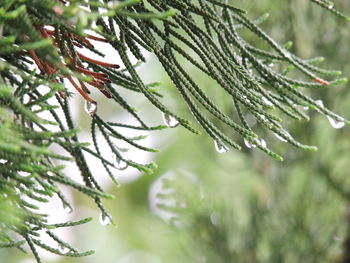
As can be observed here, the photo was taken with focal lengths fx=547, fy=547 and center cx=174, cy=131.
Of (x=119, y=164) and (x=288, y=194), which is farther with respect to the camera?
(x=288, y=194)

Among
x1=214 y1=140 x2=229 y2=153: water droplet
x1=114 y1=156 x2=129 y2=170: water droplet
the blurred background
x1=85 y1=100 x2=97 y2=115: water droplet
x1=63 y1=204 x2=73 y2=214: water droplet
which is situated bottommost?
x1=63 y1=204 x2=73 y2=214: water droplet

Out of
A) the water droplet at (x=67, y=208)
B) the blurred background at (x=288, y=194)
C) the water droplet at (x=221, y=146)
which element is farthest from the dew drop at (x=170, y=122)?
the blurred background at (x=288, y=194)

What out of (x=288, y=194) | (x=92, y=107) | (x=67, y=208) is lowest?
(x=67, y=208)

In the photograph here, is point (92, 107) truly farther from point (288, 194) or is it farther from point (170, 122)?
point (288, 194)

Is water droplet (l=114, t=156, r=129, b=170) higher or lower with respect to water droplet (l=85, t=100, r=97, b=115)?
lower

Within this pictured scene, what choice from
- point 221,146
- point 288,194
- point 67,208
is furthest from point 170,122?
point 288,194

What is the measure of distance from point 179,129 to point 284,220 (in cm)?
171

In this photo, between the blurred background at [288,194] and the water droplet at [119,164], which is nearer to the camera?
the water droplet at [119,164]

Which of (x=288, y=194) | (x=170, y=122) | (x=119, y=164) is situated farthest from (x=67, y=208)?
(x=288, y=194)

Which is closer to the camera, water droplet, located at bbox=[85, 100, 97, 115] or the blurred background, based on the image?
water droplet, located at bbox=[85, 100, 97, 115]

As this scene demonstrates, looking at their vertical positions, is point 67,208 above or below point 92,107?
below

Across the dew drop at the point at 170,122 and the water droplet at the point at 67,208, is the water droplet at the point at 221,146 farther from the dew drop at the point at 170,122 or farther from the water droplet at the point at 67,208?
the water droplet at the point at 67,208

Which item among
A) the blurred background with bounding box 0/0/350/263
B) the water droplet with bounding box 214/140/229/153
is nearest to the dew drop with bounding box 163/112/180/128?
the water droplet with bounding box 214/140/229/153

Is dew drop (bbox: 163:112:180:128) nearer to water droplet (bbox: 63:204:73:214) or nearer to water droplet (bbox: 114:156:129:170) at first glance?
water droplet (bbox: 114:156:129:170)
